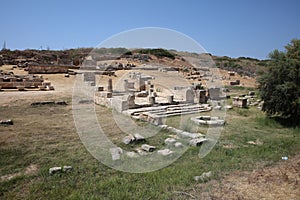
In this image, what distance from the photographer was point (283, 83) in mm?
11617

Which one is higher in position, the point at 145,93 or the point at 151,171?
the point at 145,93

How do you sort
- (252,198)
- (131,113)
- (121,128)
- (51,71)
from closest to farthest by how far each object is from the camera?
(252,198), (121,128), (131,113), (51,71)

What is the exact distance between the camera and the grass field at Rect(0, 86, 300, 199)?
202 inches

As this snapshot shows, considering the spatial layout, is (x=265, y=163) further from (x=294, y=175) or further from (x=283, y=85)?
(x=283, y=85)

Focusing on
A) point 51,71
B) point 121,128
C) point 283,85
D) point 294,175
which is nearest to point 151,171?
point 294,175

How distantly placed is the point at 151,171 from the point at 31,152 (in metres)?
3.52

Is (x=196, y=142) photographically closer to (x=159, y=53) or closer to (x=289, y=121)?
(x=289, y=121)

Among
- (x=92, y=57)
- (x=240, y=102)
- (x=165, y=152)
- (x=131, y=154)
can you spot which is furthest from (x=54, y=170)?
(x=92, y=57)

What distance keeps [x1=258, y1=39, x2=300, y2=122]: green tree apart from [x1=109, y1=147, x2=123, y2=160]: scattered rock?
7.89m

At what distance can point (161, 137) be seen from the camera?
910 cm

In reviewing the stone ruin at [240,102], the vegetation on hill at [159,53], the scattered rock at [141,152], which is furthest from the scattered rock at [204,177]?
the vegetation on hill at [159,53]

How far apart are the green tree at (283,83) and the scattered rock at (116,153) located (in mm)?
7888

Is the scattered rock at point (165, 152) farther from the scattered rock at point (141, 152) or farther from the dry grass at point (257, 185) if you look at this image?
the dry grass at point (257, 185)

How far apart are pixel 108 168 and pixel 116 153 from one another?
77 cm
